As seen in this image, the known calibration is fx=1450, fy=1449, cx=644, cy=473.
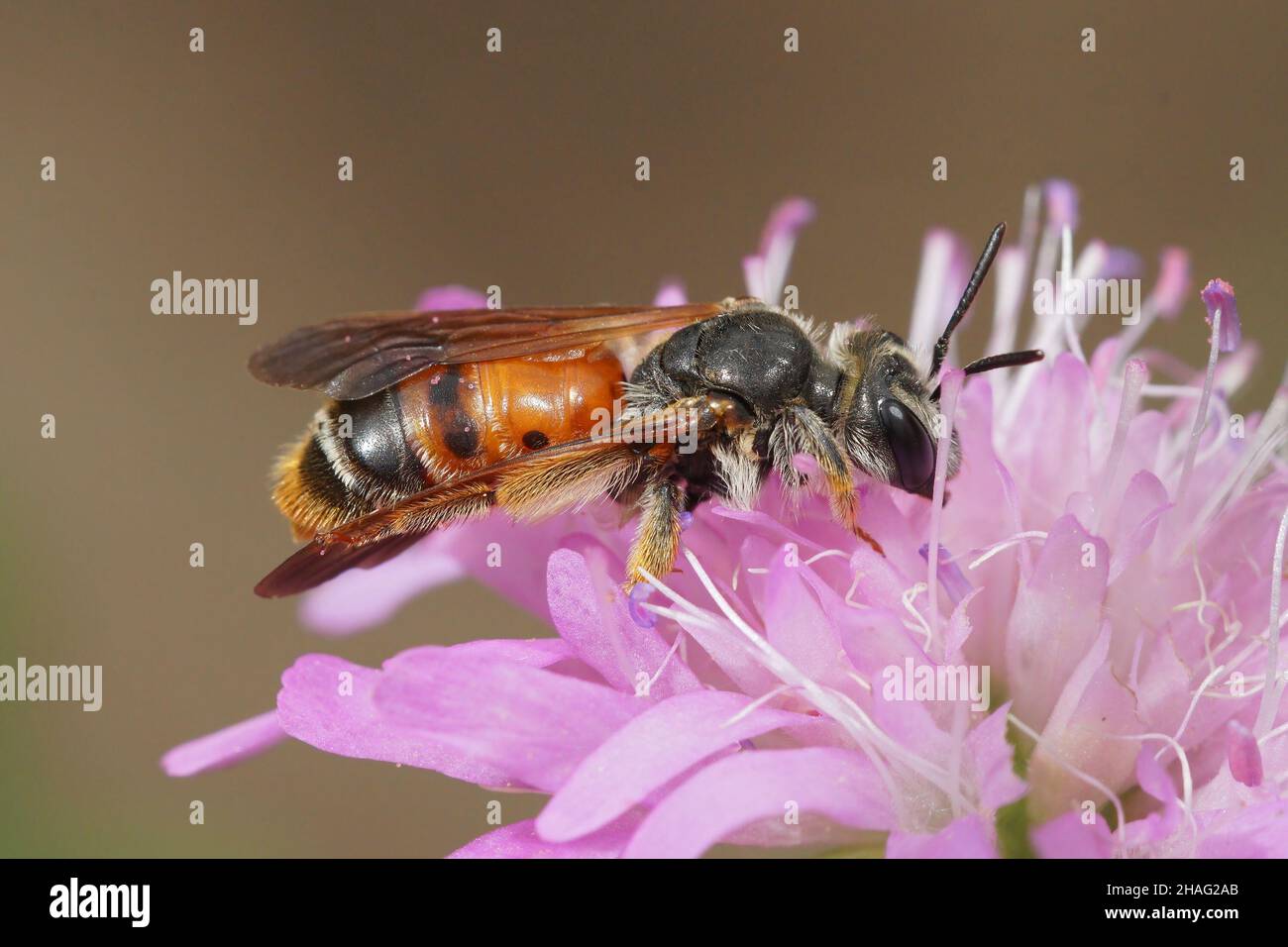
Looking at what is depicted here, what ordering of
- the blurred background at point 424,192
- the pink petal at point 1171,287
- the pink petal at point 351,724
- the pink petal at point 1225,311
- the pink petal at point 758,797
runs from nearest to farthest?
the pink petal at point 758,797, the pink petal at point 351,724, the pink petal at point 1225,311, the pink petal at point 1171,287, the blurred background at point 424,192

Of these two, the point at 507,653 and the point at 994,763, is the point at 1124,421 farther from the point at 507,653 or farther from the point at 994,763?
the point at 507,653

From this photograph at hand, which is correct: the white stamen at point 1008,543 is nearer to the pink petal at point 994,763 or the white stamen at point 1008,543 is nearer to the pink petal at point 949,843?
the pink petal at point 994,763

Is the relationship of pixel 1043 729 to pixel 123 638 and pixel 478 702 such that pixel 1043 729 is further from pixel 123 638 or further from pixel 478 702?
pixel 123 638

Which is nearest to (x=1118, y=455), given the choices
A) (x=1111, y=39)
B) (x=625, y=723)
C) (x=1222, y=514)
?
(x=1222, y=514)

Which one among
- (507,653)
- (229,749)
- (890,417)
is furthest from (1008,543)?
(229,749)

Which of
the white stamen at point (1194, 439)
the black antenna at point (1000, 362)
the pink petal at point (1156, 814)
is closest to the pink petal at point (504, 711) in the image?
the pink petal at point (1156, 814)

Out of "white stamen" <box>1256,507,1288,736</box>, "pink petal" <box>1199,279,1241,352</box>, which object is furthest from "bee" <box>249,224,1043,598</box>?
"white stamen" <box>1256,507,1288,736</box>
